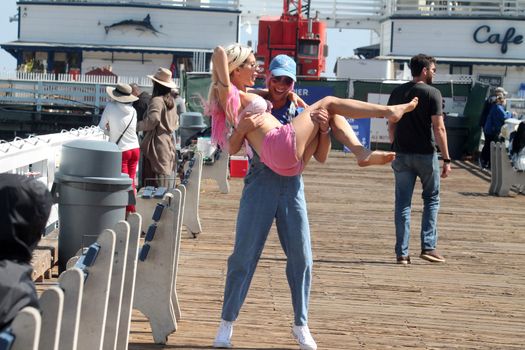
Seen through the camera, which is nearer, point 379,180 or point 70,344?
point 70,344

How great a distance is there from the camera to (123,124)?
42.8ft

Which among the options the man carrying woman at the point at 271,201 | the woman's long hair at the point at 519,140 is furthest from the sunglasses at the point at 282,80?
the woman's long hair at the point at 519,140

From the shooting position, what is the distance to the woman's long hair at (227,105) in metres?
7.15

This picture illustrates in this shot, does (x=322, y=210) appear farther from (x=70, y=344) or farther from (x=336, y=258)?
(x=70, y=344)

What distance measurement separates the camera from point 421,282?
10.4 metres

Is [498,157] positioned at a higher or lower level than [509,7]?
lower

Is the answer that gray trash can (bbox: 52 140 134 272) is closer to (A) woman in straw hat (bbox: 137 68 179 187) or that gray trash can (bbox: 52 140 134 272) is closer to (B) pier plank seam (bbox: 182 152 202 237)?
(B) pier plank seam (bbox: 182 152 202 237)

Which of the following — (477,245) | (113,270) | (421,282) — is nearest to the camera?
(113,270)

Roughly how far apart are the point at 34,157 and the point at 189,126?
9675mm

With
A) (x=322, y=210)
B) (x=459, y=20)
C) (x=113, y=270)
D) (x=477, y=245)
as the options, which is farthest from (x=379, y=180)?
(x=459, y=20)

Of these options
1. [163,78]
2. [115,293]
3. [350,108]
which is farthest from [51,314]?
[163,78]

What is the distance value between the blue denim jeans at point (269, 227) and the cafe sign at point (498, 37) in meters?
55.4

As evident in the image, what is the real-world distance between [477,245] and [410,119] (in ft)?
8.67

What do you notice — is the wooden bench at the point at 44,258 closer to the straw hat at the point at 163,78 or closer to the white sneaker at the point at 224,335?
the white sneaker at the point at 224,335
